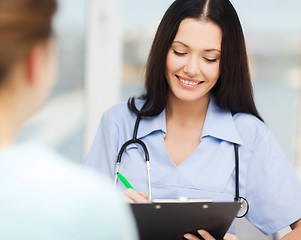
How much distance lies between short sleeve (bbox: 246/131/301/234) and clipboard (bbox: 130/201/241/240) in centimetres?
27

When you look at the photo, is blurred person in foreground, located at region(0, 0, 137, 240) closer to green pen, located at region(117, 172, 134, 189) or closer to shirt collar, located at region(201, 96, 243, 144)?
green pen, located at region(117, 172, 134, 189)

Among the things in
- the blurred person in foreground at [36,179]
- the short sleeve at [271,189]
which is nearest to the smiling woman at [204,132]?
the short sleeve at [271,189]

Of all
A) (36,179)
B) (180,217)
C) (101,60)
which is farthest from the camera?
(101,60)

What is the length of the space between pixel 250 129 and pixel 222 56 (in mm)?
229

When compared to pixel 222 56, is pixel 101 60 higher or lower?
lower

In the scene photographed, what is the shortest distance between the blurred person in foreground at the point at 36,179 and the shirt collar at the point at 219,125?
2.84 feet

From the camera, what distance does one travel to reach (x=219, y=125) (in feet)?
4.85

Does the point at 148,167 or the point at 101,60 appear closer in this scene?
the point at 148,167

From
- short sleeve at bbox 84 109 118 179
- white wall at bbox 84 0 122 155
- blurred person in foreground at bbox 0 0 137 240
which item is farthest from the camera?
white wall at bbox 84 0 122 155

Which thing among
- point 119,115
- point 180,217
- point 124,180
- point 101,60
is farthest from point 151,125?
point 101,60

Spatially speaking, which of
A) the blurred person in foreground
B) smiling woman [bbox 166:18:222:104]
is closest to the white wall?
smiling woman [bbox 166:18:222:104]

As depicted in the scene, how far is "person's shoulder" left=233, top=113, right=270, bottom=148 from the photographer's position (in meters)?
1.44

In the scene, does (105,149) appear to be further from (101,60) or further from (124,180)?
(101,60)

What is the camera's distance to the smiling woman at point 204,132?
139 centimetres
